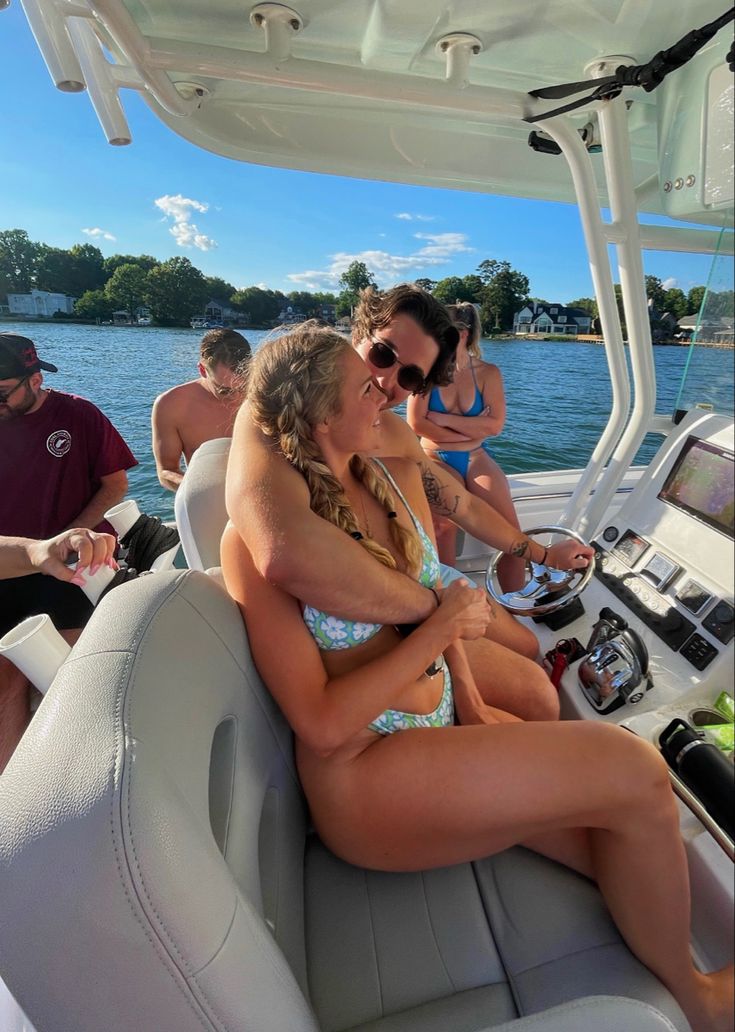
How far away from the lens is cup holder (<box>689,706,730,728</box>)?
64 centimetres

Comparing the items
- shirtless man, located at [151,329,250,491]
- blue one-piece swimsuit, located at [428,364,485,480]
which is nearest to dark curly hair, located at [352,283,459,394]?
blue one-piece swimsuit, located at [428,364,485,480]

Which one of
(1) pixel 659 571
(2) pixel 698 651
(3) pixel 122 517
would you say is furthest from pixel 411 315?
(3) pixel 122 517

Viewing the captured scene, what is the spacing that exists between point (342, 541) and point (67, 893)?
0.54 meters

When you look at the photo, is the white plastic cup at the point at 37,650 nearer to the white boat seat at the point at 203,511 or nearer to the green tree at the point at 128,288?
the white boat seat at the point at 203,511

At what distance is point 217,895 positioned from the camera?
63cm

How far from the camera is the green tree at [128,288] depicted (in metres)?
21.7

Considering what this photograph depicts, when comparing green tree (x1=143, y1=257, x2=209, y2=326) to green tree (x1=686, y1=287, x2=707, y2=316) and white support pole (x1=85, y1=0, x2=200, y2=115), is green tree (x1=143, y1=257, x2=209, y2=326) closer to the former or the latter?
white support pole (x1=85, y1=0, x2=200, y2=115)

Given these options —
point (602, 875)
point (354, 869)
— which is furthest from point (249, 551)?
point (602, 875)

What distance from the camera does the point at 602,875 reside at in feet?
2.85

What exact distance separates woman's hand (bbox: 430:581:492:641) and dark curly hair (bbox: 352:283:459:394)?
23.9 inches

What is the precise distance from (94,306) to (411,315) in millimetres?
25184

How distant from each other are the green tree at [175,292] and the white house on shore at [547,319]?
21.3 m

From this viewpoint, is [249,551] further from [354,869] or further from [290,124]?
[290,124]

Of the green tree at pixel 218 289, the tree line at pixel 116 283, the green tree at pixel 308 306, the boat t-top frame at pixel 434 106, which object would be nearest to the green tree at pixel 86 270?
the tree line at pixel 116 283
